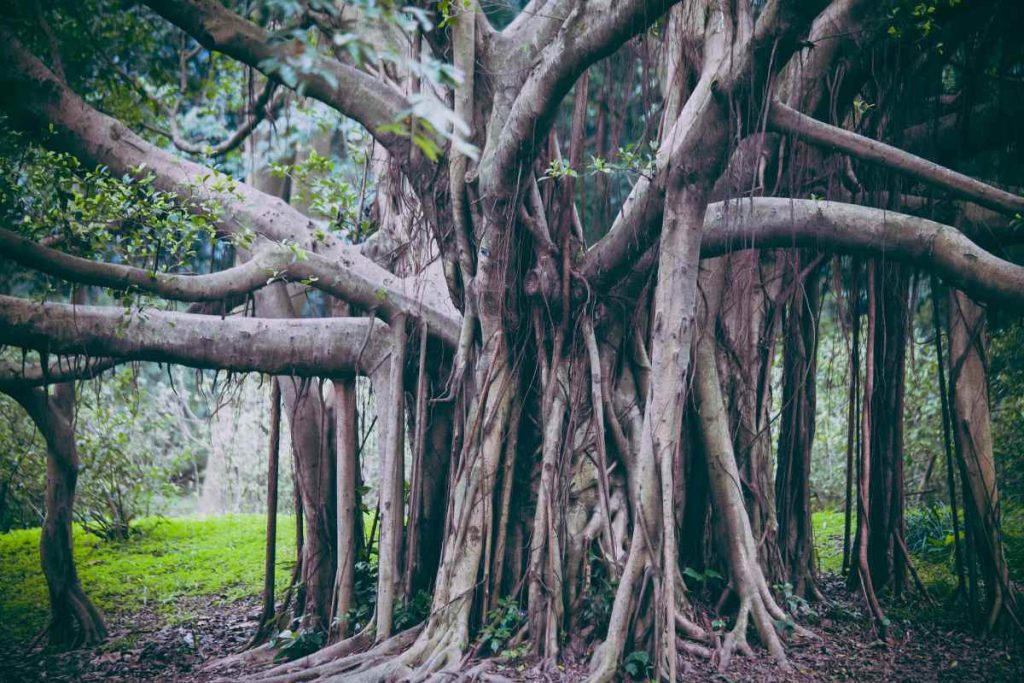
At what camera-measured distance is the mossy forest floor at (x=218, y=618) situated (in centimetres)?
419

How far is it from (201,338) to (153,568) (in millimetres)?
4466

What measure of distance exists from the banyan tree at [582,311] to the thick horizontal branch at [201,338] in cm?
2

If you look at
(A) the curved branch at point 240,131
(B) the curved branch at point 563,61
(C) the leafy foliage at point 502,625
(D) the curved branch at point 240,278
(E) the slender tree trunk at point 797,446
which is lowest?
(C) the leafy foliage at point 502,625

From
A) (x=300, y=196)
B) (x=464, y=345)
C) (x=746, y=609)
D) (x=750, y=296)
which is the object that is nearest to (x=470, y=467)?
(x=464, y=345)

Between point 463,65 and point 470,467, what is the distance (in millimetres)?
2205

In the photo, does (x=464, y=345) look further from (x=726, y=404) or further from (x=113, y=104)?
(x=113, y=104)

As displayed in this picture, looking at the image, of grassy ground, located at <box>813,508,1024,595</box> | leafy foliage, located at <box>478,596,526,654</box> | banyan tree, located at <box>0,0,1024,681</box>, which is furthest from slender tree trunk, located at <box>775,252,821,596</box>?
leafy foliage, located at <box>478,596,526,654</box>

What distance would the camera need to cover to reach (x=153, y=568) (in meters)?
8.03

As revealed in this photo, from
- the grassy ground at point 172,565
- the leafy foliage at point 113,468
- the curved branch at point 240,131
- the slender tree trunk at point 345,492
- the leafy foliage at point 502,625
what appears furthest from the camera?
the leafy foliage at point 113,468

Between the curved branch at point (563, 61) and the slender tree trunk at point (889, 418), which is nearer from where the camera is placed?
the curved branch at point (563, 61)

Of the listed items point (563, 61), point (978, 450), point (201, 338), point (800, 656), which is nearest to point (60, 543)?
point (201, 338)

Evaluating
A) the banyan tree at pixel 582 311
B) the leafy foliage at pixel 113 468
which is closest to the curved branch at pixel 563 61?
the banyan tree at pixel 582 311

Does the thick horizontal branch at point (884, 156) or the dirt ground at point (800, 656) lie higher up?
the thick horizontal branch at point (884, 156)

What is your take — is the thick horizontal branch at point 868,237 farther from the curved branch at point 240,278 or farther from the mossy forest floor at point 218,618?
the mossy forest floor at point 218,618
